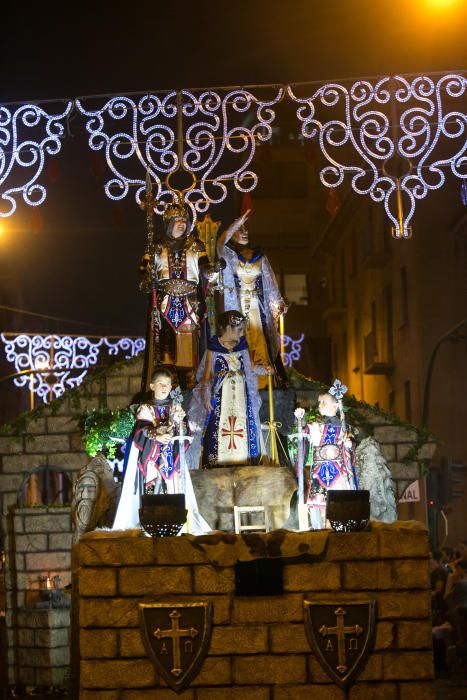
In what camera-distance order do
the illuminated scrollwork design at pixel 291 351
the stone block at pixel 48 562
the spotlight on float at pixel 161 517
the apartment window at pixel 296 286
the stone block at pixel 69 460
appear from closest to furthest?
the spotlight on float at pixel 161 517
the stone block at pixel 48 562
the stone block at pixel 69 460
the illuminated scrollwork design at pixel 291 351
the apartment window at pixel 296 286

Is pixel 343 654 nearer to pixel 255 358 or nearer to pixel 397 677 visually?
pixel 397 677

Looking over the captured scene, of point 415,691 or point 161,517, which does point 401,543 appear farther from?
point 161,517

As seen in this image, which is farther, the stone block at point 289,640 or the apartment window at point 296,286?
the apartment window at point 296,286

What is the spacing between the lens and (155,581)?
39.9ft

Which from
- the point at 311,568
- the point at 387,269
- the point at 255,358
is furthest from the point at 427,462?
the point at 387,269

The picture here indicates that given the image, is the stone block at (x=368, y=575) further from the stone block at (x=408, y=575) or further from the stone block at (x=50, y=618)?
the stone block at (x=50, y=618)

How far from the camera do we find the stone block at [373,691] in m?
12.0

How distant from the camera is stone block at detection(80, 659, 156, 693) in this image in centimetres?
1202

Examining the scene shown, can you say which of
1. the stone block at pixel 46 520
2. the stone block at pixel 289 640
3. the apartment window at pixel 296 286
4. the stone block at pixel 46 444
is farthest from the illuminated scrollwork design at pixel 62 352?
the apartment window at pixel 296 286

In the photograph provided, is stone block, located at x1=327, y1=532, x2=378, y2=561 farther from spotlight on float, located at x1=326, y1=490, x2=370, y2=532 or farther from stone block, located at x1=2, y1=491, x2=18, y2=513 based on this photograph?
stone block, located at x1=2, y1=491, x2=18, y2=513

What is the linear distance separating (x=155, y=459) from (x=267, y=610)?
11.0 ft

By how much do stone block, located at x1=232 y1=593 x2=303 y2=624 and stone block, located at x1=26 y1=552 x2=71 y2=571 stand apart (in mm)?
10128

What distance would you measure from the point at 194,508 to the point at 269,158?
4.69 m

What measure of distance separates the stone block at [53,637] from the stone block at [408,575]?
9036 mm
